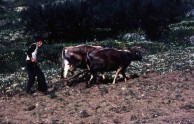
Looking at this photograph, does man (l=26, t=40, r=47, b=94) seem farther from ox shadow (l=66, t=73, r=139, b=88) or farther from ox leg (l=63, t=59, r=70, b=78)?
ox leg (l=63, t=59, r=70, b=78)

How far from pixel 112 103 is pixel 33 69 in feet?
15.3

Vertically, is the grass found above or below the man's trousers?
below

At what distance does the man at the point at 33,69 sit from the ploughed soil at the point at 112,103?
36 cm

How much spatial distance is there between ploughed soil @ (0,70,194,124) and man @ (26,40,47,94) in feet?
1.19

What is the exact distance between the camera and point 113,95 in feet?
59.6

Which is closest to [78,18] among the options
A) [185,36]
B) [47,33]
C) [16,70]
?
[47,33]

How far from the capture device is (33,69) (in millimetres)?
19766

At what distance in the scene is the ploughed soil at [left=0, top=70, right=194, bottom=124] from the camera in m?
15.1

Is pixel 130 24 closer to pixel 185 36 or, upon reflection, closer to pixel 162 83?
pixel 185 36

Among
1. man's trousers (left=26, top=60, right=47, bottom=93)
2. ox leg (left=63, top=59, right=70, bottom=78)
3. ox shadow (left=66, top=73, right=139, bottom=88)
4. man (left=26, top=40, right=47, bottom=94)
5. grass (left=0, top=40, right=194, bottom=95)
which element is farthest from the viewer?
grass (left=0, top=40, right=194, bottom=95)

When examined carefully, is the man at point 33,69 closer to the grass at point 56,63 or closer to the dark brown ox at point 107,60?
the grass at point 56,63

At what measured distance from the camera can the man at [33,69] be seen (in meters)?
19.4

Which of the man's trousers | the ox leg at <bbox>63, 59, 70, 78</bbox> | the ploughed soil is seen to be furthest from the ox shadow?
the man's trousers

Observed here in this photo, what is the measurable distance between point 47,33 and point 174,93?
3258 centimetres
